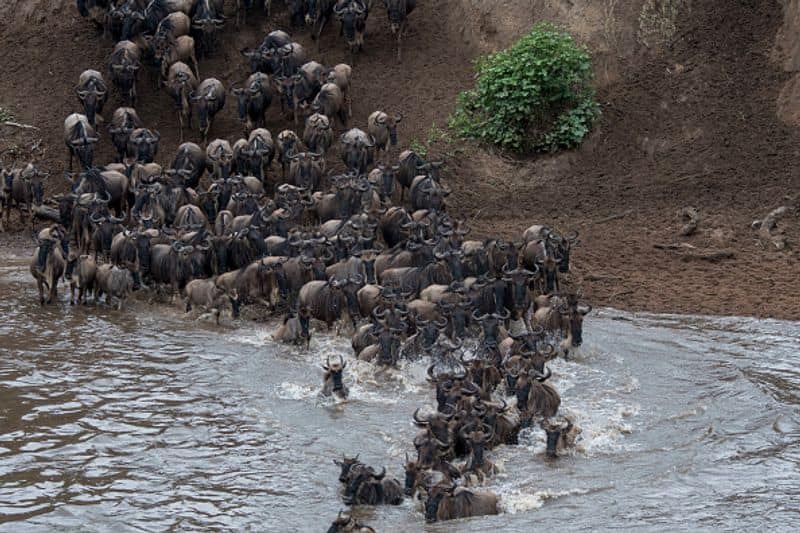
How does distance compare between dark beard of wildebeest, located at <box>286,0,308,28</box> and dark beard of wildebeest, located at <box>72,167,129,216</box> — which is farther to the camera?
dark beard of wildebeest, located at <box>286,0,308,28</box>

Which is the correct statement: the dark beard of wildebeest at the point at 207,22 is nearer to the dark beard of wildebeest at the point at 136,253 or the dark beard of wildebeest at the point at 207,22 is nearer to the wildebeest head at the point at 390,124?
the wildebeest head at the point at 390,124

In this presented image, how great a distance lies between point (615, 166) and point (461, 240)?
4825 millimetres

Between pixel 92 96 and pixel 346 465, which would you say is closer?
pixel 346 465

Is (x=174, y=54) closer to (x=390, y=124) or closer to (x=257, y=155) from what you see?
(x=257, y=155)

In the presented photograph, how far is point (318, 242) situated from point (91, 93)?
766 centimetres

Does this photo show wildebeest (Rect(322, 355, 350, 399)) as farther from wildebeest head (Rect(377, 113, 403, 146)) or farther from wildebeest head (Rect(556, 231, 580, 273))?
wildebeest head (Rect(377, 113, 403, 146))

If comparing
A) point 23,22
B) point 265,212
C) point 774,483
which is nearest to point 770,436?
point 774,483

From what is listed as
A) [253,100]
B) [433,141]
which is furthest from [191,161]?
[433,141]

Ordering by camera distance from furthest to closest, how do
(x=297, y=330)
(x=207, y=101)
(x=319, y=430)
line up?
(x=207, y=101) < (x=297, y=330) < (x=319, y=430)

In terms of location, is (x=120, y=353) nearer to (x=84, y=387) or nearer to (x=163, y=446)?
(x=84, y=387)

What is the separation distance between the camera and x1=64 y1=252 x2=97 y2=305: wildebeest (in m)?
19.3

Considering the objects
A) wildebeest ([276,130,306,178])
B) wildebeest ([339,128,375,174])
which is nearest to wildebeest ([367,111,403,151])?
wildebeest ([339,128,375,174])

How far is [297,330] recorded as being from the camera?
17.4m

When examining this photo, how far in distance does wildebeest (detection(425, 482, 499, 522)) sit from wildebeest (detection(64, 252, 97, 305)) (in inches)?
354
